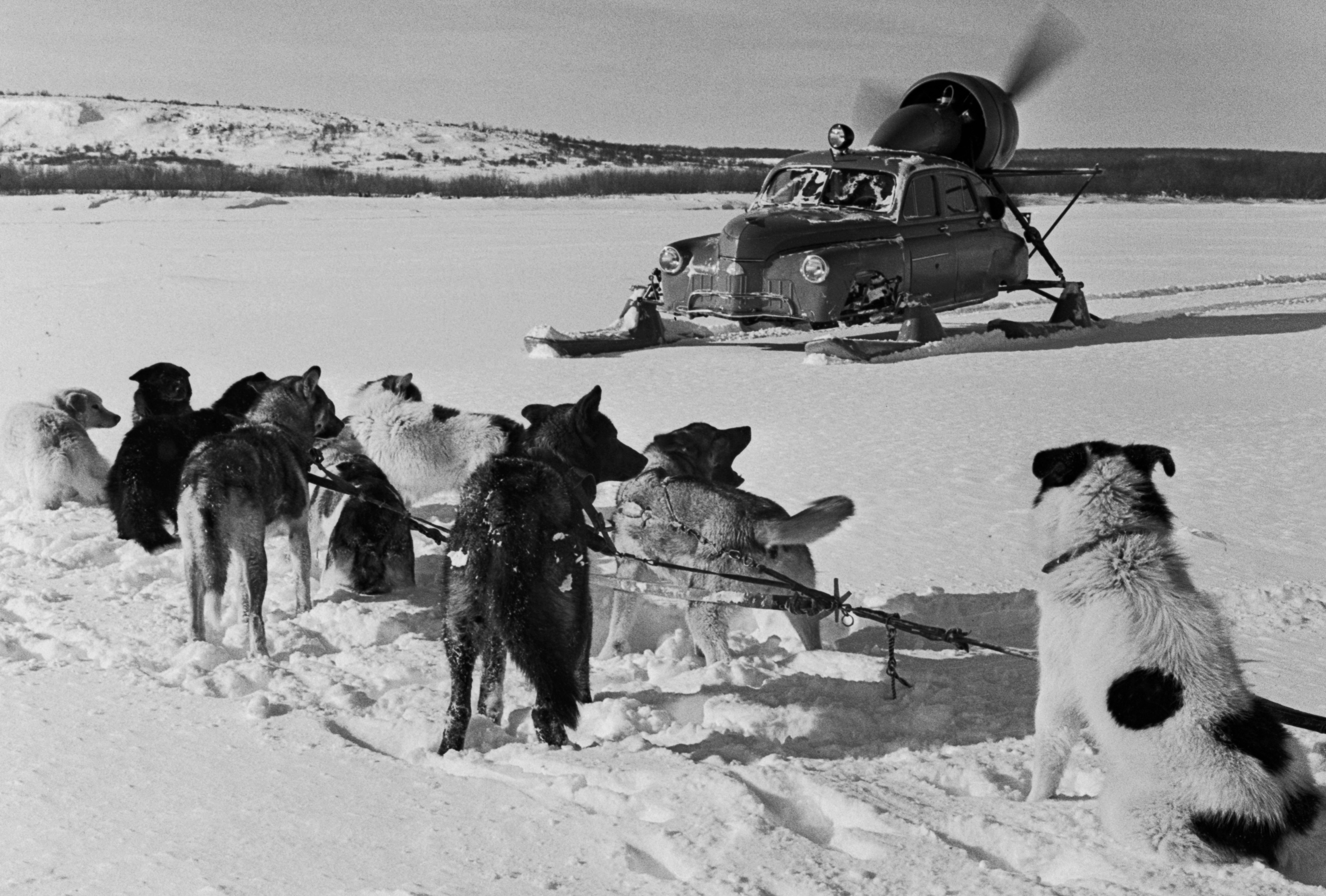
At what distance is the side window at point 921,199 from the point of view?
1348 cm

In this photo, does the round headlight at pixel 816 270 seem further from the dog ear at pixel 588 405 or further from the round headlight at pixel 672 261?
the dog ear at pixel 588 405

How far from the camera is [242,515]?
540 centimetres

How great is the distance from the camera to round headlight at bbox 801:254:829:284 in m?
12.0

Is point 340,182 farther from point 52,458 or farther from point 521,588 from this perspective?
point 521,588

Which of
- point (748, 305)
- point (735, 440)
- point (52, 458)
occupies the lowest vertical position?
point (52, 458)

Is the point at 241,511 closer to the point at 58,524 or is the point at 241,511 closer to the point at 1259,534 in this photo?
the point at 58,524

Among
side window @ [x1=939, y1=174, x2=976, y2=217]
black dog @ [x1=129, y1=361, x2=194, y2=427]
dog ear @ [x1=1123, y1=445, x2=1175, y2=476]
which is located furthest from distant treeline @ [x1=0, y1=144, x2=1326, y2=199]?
dog ear @ [x1=1123, y1=445, x2=1175, y2=476]

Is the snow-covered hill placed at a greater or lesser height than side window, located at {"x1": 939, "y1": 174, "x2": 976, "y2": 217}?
greater

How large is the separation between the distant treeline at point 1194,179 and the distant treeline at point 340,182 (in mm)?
12622

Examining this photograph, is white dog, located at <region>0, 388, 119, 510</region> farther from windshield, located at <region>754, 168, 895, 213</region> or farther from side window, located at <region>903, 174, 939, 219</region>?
side window, located at <region>903, 174, 939, 219</region>

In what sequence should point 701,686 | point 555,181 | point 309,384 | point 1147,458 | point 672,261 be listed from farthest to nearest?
point 555,181 → point 672,261 → point 309,384 → point 701,686 → point 1147,458

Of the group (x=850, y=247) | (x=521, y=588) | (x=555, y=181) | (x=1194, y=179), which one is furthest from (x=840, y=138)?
(x=1194, y=179)

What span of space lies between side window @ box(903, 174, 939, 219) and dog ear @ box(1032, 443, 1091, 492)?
9.85m

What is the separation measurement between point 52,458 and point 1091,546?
6.17 metres
